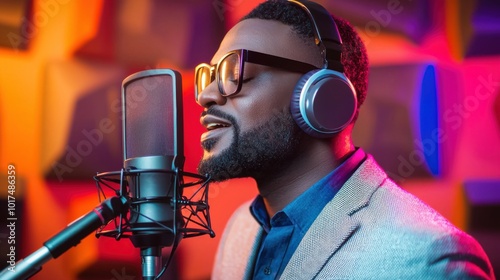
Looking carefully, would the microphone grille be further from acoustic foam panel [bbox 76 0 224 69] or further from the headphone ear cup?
acoustic foam panel [bbox 76 0 224 69]

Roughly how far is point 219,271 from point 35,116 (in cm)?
117

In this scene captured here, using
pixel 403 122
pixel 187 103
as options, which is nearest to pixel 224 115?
pixel 187 103

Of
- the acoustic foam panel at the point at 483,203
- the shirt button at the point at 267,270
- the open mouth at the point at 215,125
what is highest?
the open mouth at the point at 215,125

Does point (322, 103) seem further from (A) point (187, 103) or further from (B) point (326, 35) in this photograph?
(A) point (187, 103)

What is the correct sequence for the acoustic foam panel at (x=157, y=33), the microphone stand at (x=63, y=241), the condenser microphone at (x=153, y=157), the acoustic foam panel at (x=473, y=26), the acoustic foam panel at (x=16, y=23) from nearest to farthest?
the microphone stand at (x=63, y=241) → the condenser microphone at (x=153, y=157) → the acoustic foam panel at (x=16, y=23) → the acoustic foam panel at (x=157, y=33) → the acoustic foam panel at (x=473, y=26)

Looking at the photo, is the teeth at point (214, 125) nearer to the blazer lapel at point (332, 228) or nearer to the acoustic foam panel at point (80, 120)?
the blazer lapel at point (332, 228)

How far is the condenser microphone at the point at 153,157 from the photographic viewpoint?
1.27m

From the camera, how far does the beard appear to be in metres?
1.84

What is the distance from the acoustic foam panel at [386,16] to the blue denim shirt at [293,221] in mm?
1229

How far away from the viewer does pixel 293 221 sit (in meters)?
1.86

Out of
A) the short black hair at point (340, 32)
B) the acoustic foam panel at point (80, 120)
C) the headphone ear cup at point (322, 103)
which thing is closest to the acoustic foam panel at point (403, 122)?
the short black hair at point (340, 32)

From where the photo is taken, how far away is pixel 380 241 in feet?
5.36

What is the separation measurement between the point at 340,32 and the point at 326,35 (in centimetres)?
19

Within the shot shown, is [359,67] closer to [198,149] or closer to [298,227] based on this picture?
[298,227]
